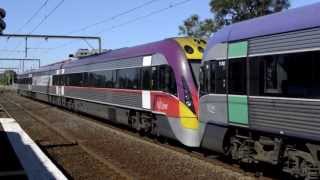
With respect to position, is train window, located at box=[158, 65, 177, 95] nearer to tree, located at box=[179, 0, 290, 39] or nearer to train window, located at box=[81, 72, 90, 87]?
train window, located at box=[81, 72, 90, 87]

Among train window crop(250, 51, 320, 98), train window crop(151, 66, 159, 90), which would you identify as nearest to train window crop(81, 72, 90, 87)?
train window crop(151, 66, 159, 90)

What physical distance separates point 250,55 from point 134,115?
9639 mm

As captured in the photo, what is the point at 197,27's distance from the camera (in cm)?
5919

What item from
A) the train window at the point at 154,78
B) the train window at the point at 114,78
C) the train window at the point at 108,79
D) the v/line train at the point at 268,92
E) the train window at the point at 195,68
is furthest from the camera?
the train window at the point at 108,79

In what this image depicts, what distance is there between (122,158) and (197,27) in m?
45.7

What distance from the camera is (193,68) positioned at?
15570mm

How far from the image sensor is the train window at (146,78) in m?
18.1

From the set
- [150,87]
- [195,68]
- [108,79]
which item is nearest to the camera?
[195,68]

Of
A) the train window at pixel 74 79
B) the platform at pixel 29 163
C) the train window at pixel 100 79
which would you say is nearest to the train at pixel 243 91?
the platform at pixel 29 163

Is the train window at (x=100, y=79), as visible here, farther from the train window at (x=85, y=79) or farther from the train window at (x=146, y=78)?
the train window at (x=146, y=78)

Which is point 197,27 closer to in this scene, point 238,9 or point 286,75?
point 238,9

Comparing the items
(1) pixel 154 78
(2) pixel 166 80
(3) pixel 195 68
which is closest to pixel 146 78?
(1) pixel 154 78

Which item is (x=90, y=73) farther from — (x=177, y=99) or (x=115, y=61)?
(x=177, y=99)

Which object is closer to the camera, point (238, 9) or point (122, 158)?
point (122, 158)
